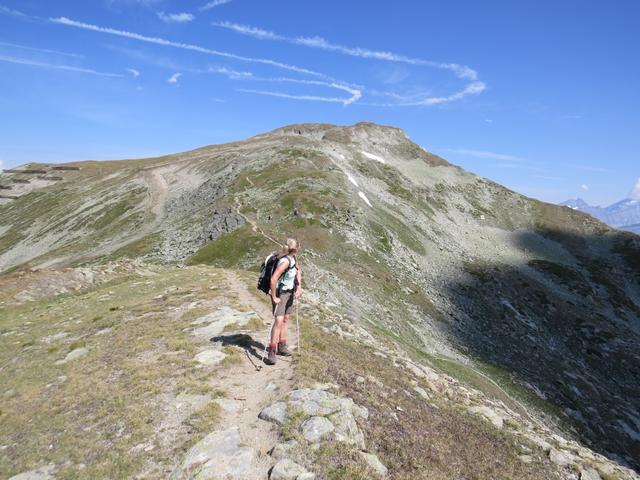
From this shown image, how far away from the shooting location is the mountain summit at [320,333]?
1212 centimetres

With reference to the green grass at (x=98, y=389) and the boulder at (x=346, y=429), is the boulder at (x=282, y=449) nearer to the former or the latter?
the boulder at (x=346, y=429)

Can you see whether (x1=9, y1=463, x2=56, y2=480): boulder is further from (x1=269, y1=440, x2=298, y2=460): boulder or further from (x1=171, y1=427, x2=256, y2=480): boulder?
(x1=269, y1=440, x2=298, y2=460): boulder

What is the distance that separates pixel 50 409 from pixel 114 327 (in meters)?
8.88

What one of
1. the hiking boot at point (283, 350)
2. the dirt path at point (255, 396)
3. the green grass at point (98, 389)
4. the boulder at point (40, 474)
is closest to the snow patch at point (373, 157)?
the green grass at point (98, 389)

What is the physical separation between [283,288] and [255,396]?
14.9ft

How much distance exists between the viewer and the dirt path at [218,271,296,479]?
11391 mm

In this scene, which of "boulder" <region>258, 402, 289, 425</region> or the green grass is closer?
the green grass

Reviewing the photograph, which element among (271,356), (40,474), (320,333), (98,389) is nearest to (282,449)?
(271,356)

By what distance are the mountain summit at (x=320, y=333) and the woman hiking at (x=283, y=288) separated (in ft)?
3.70

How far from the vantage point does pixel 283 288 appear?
1694 centimetres

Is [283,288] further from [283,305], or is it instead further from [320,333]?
[320,333]

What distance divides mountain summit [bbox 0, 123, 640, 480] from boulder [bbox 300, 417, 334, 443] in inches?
Answer: 2.0

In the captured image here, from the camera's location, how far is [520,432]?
55.2ft

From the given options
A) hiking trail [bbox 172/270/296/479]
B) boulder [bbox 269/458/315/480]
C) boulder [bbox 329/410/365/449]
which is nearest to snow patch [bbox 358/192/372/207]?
hiking trail [bbox 172/270/296/479]
